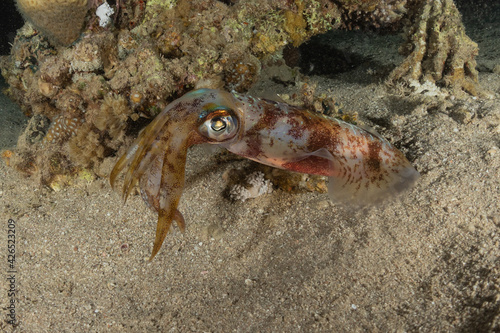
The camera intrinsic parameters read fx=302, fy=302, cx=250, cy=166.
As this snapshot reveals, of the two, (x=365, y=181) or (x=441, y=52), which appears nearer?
(x=365, y=181)

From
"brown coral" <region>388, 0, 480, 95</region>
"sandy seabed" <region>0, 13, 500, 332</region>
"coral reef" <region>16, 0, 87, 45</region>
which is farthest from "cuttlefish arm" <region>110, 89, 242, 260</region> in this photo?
"coral reef" <region>16, 0, 87, 45</region>

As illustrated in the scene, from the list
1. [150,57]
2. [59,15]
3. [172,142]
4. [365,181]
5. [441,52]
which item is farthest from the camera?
[59,15]

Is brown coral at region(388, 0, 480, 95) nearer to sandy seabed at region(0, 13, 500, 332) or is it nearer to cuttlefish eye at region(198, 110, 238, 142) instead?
sandy seabed at region(0, 13, 500, 332)

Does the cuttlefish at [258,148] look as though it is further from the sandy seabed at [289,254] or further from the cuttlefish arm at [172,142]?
the sandy seabed at [289,254]

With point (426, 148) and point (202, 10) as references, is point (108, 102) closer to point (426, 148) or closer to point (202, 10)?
point (202, 10)

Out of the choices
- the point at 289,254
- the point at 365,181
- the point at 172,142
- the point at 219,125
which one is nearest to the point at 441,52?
the point at 365,181

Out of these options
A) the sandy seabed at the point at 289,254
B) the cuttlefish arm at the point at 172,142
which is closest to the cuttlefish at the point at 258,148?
the cuttlefish arm at the point at 172,142

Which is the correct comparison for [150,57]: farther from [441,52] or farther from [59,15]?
[441,52]
